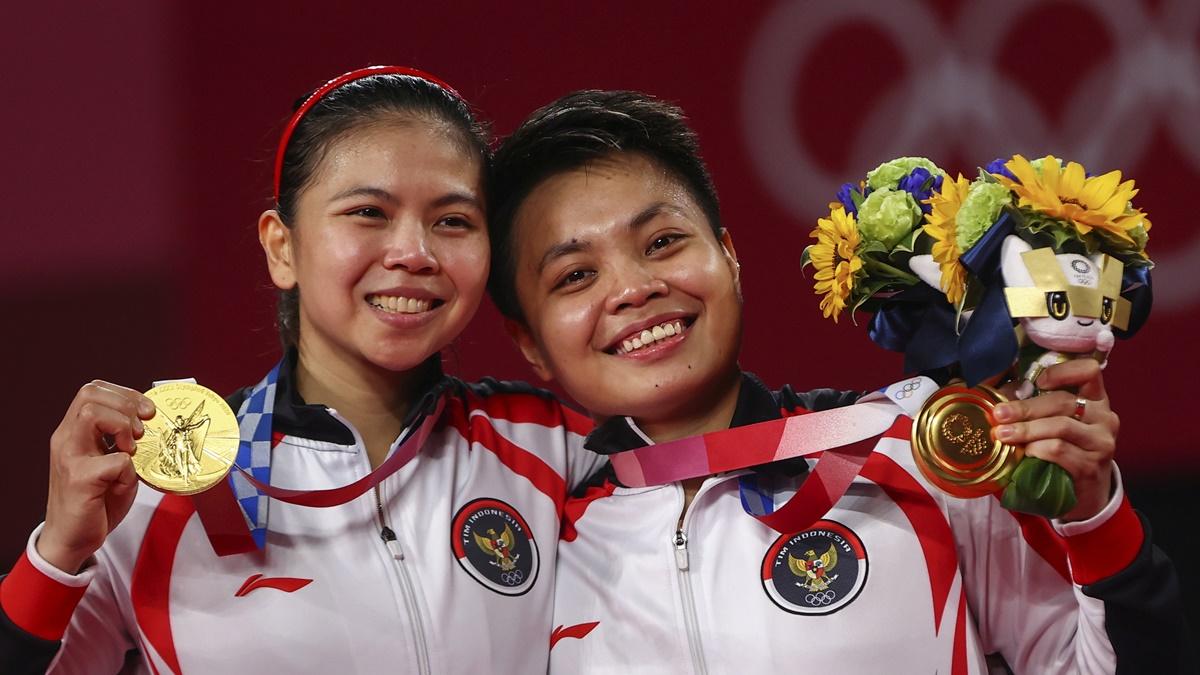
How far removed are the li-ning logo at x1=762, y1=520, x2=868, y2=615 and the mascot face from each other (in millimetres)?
504

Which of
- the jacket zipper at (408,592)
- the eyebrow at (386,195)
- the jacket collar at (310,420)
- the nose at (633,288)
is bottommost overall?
the jacket zipper at (408,592)

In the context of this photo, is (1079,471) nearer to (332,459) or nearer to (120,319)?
(332,459)

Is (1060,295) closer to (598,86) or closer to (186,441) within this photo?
(186,441)

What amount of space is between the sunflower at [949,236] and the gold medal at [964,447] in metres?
0.14

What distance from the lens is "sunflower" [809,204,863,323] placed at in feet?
6.61

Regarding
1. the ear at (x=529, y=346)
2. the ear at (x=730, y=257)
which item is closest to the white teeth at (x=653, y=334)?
the ear at (x=730, y=257)

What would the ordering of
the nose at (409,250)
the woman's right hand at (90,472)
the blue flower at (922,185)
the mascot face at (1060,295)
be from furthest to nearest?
the nose at (409,250) → the blue flower at (922,185) → the woman's right hand at (90,472) → the mascot face at (1060,295)

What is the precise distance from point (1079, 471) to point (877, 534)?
408 millimetres

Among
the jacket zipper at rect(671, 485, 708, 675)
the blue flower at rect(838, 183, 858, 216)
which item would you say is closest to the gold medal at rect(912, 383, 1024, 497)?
the blue flower at rect(838, 183, 858, 216)

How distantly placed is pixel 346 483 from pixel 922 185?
3.51 feet

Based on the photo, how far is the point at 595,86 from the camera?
379 cm

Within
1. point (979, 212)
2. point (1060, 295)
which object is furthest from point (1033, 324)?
point (979, 212)

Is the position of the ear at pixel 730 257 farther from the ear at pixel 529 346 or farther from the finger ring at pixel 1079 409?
the finger ring at pixel 1079 409

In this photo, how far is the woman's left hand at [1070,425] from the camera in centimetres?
176
